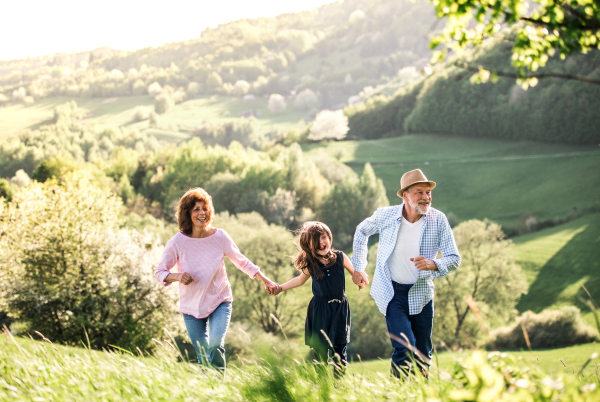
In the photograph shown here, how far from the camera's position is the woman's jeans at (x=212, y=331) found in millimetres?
5133

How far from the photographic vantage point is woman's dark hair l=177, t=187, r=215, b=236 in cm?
555

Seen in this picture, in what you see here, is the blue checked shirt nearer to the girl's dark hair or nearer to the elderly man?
the elderly man

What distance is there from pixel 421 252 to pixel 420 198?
0.64m

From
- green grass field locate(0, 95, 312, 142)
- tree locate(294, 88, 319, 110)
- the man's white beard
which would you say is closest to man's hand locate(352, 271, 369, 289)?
the man's white beard

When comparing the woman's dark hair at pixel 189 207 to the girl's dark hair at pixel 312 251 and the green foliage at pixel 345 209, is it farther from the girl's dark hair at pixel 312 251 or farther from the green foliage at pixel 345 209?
the green foliage at pixel 345 209

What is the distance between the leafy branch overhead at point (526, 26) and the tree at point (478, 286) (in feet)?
108

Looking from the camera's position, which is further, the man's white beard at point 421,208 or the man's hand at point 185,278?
the man's white beard at point 421,208

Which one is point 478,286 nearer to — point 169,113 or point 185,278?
point 185,278

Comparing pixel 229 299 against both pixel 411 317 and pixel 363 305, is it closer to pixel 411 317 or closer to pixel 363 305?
pixel 411 317

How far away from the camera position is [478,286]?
124 feet

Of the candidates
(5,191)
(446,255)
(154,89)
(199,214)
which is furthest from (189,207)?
(154,89)

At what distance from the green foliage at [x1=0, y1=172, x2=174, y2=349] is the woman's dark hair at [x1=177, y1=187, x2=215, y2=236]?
19258 millimetres

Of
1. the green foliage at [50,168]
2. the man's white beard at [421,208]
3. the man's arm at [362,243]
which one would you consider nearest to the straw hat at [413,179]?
the man's white beard at [421,208]

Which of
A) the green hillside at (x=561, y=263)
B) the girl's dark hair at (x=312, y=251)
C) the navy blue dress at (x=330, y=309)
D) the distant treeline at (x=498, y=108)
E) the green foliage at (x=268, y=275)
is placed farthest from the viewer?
the distant treeline at (x=498, y=108)
